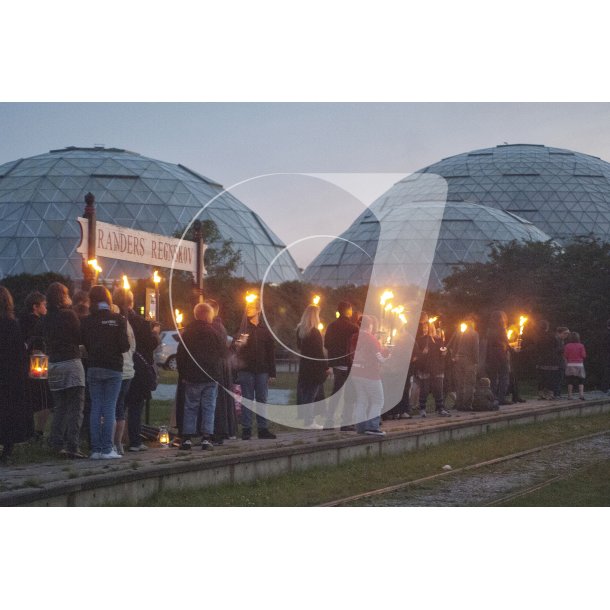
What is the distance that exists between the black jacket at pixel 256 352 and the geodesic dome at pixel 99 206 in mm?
38695

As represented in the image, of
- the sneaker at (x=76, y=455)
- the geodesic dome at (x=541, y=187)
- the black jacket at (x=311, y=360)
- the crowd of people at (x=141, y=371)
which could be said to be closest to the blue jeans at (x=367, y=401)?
the crowd of people at (x=141, y=371)

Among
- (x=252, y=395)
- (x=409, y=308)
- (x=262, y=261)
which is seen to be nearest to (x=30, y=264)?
(x=262, y=261)

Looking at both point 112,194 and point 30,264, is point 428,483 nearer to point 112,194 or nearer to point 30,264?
point 30,264

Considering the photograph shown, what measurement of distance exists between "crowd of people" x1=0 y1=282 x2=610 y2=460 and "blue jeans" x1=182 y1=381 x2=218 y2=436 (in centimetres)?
1

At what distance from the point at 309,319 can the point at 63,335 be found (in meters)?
3.21

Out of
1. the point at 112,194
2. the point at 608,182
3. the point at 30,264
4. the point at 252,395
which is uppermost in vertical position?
the point at 608,182

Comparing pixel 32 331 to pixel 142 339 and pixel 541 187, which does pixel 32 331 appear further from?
pixel 541 187

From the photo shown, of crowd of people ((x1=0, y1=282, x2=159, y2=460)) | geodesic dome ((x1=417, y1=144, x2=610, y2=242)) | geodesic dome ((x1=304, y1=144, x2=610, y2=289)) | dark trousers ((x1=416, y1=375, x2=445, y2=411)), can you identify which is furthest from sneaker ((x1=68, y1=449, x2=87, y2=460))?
geodesic dome ((x1=417, y1=144, x2=610, y2=242))

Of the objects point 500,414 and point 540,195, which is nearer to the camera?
point 500,414

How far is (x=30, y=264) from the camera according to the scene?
2259 inches

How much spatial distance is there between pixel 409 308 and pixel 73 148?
174 ft

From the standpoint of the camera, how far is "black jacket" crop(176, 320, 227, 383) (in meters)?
13.0

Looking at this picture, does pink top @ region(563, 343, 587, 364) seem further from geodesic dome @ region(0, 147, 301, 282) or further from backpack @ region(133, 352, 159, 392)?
geodesic dome @ region(0, 147, 301, 282)

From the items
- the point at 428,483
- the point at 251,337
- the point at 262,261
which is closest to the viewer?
the point at 428,483
